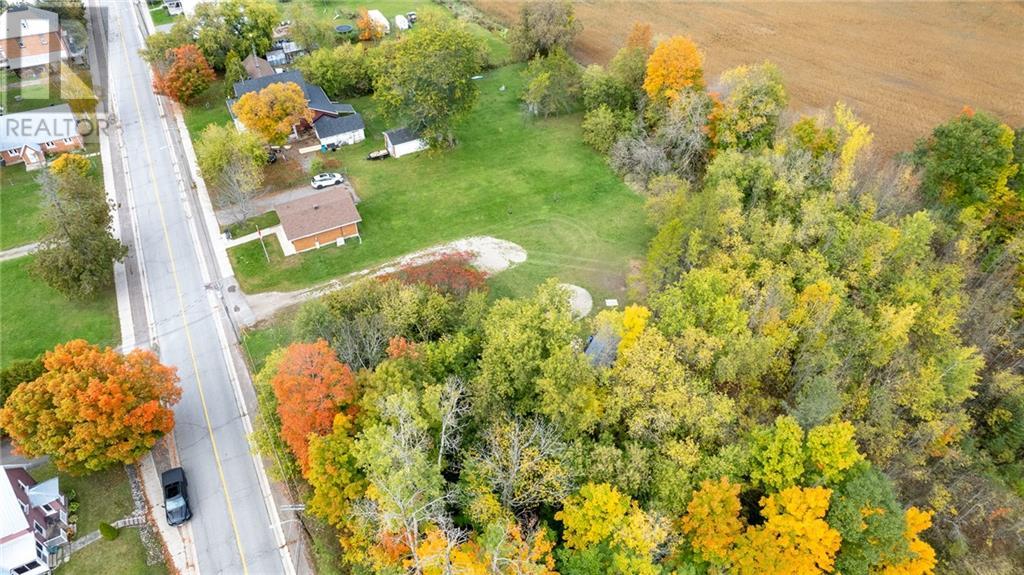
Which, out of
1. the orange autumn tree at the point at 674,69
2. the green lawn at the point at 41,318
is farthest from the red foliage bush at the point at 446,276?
the orange autumn tree at the point at 674,69

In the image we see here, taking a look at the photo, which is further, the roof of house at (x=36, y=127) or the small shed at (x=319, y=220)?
the roof of house at (x=36, y=127)

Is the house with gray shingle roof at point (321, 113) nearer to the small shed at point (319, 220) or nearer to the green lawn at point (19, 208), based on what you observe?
the small shed at point (319, 220)

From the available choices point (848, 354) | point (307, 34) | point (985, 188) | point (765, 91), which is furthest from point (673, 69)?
point (307, 34)

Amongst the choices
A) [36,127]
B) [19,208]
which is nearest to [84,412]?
[19,208]

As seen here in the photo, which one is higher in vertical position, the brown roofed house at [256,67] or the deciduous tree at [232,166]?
the brown roofed house at [256,67]

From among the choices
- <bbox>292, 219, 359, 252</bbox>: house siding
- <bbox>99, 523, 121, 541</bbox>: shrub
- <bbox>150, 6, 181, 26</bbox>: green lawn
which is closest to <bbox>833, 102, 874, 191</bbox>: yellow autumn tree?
<bbox>292, 219, 359, 252</bbox>: house siding

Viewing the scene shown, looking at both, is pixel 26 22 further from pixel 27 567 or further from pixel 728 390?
pixel 728 390
